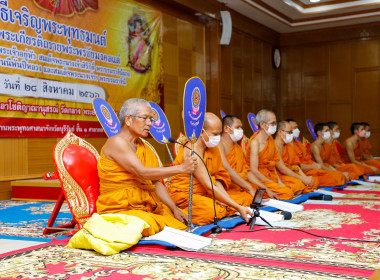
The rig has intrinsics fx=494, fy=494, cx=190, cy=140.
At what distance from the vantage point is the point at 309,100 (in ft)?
42.2

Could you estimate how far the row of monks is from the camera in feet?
11.1

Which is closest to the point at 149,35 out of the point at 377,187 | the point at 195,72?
the point at 195,72

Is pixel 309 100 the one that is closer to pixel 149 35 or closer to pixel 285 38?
pixel 285 38

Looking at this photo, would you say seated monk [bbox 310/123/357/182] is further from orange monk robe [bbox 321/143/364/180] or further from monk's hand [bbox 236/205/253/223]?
monk's hand [bbox 236/205/253/223]

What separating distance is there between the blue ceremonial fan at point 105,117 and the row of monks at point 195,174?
2.60ft

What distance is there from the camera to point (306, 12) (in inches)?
455

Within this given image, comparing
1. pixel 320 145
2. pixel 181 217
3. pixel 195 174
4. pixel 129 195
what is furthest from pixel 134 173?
pixel 320 145

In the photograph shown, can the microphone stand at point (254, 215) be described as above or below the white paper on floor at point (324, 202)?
above

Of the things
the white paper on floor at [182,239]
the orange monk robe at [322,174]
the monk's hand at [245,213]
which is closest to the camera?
the white paper on floor at [182,239]

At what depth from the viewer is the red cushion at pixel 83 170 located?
3.58m

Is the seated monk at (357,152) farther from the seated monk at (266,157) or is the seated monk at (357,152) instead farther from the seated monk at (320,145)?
the seated monk at (266,157)

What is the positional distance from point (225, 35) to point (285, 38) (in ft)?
11.9

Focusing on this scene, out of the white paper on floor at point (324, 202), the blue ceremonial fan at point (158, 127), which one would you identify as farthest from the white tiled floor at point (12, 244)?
the white paper on floor at point (324, 202)

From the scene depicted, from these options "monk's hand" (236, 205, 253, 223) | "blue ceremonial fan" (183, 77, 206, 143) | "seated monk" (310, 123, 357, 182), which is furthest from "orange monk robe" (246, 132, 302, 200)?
"blue ceremonial fan" (183, 77, 206, 143)
